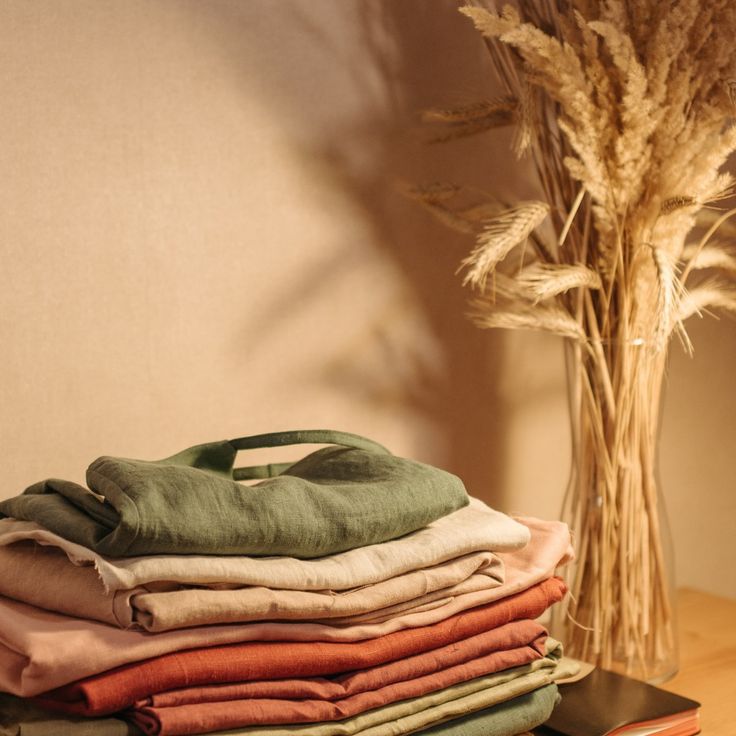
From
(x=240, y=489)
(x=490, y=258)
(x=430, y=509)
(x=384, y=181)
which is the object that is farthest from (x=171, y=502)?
(x=384, y=181)

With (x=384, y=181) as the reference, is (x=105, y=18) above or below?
above

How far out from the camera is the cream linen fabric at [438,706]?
2.05 feet

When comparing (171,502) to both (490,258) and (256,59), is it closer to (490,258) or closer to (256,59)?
(490,258)

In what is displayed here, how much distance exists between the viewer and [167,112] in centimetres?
100

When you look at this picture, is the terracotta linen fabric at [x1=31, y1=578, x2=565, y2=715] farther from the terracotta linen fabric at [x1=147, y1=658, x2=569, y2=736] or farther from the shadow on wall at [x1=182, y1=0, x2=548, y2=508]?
the shadow on wall at [x1=182, y1=0, x2=548, y2=508]

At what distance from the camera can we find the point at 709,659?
1184 millimetres

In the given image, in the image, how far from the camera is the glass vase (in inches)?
42.4

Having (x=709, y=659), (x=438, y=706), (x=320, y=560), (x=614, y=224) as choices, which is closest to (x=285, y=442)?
(x=320, y=560)

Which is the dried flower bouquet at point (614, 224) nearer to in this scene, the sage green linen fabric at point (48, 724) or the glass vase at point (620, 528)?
the glass vase at point (620, 528)

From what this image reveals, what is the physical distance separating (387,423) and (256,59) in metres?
0.46

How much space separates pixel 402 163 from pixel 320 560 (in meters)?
0.67

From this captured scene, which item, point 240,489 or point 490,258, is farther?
point 490,258

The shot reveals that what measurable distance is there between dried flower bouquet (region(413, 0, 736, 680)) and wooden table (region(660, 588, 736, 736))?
0.05 metres

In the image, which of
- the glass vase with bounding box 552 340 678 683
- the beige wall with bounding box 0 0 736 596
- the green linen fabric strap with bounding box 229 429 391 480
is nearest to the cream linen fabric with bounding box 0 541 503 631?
the green linen fabric strap with bounding box 229 429 391 480
